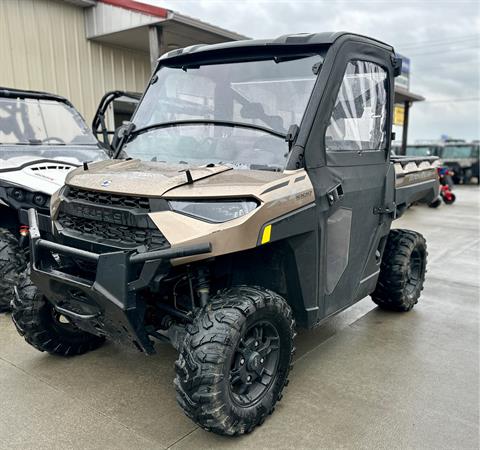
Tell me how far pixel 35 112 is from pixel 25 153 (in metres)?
0.83

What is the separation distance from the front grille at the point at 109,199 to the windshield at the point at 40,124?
103 inches

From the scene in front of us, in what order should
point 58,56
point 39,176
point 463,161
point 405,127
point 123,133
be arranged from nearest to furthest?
1. point 123,133
2. point 39,176
3. point 58,56
4. point 405,127
5. point 463,161

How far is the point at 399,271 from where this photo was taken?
4211 mm

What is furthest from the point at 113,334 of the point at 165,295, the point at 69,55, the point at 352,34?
the point at 69,55

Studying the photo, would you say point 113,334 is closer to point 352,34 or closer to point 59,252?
A: point 59,252

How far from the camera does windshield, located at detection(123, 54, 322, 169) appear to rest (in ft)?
9.45

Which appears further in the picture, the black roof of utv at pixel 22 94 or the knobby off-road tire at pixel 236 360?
the black roof of utv at pixel 22 94

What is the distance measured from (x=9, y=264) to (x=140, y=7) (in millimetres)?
5568

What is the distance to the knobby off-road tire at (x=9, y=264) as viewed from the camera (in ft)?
13.3

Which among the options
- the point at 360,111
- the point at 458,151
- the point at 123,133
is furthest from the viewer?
the point at 458,151

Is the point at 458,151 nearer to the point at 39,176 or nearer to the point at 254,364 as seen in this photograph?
the point at 39,176

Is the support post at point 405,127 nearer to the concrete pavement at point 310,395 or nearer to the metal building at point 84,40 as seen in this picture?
the metal building at point 84,40

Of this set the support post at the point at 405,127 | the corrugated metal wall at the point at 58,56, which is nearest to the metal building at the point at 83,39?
the corrugated metal wall at the point at 58,56

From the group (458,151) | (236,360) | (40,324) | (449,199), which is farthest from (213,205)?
(458,151)
